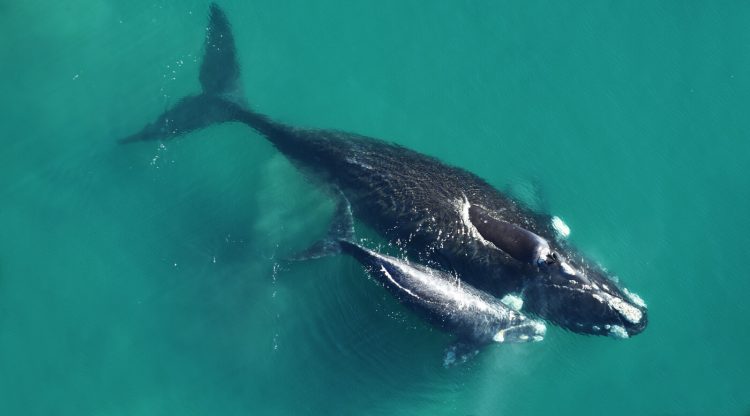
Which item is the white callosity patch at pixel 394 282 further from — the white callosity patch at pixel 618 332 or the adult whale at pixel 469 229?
the white callosity patch at pixel 618 332

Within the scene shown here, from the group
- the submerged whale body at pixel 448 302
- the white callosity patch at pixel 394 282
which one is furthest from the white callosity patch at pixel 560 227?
the white callosity patch at pixel 394 282

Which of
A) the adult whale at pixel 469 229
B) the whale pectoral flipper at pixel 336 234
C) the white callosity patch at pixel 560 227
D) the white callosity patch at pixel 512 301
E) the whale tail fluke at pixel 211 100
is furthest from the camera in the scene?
the whale tail fluke at pixel 211 100

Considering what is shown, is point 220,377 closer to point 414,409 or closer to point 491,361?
point 414,409

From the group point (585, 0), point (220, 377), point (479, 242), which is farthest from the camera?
point (585, 0)

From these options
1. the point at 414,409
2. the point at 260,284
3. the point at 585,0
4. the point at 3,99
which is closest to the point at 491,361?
the point at 414,409

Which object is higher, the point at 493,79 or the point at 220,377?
the point at 493,79

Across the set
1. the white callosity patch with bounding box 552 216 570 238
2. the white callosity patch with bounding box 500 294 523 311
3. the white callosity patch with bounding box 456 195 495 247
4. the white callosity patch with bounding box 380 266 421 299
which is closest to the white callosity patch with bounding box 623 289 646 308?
the white callosity patch with bounding box 552 216 570 238

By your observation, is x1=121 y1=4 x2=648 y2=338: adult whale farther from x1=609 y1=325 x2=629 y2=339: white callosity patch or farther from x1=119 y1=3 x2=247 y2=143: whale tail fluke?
x1=119 y1=3 x2=247 y2=143: whale tail fluke
